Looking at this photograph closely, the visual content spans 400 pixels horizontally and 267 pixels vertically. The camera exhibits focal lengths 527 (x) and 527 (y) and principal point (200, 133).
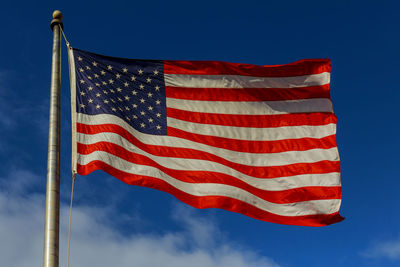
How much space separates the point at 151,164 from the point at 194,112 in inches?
90.1

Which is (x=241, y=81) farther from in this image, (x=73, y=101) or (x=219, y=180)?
(x=73, y=101)

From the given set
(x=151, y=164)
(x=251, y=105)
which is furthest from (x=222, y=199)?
(x=251, y=105)

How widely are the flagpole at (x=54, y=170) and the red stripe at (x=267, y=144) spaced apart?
3.96m

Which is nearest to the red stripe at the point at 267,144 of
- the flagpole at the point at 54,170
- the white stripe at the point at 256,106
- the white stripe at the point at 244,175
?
the white stripe at the point at 244,175

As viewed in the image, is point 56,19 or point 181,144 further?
point 181,144

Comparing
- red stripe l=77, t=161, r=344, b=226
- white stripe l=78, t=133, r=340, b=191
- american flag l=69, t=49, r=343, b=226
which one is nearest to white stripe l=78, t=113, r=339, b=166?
american flag l=69, t=49, r=343, b=226

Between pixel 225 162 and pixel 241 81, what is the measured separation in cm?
255

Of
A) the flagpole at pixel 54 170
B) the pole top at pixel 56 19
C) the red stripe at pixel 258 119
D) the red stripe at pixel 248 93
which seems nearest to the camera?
the flagpole at pixel 54 170

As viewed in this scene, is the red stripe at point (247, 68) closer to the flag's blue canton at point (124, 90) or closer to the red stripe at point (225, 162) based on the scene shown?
the flag's blue canton at point (124, 90)

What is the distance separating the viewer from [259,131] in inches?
579

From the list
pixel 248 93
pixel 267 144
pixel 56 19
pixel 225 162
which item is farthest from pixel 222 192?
pixel 56 19

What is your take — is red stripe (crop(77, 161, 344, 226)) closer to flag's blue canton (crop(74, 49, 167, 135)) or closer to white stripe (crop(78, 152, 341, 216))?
white stripe (crop(78, 152, 341, 216))

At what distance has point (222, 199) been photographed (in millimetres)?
13336

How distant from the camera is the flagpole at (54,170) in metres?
9.30
